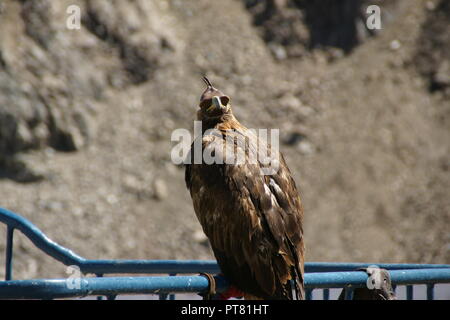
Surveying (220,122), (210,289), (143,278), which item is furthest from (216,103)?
(143,278)

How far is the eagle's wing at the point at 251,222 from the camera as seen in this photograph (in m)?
4.53

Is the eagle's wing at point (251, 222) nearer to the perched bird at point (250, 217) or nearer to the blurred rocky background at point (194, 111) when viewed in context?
the perched bird at point (250, 217)

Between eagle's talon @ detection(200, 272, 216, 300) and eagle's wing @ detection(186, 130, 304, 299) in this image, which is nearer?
eagle's talon @ detection(200, 272, 216, 300)

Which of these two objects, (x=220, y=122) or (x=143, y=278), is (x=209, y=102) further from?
(x=143, y=278)

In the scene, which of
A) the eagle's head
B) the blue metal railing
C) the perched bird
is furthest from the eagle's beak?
the blue metal railing

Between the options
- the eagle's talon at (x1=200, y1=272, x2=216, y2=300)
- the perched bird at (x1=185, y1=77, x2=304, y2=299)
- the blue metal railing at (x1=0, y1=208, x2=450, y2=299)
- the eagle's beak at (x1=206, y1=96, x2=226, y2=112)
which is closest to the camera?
the blue metal railing at (x1=0, y1=208, x2=450, y2=299)

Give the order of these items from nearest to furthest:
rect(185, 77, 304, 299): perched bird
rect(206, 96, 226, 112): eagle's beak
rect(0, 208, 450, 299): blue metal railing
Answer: rect(0, 208, 450, 299): blue metal railing < rect(185, 77, 304, 299): perched bird < rect(206, 96, 226, 112): eagle's beak

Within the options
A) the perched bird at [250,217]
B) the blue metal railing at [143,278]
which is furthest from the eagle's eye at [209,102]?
the blue metal railing at [143,278]

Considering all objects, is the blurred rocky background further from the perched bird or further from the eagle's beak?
the perched bird

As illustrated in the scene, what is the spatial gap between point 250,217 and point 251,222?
0.03 metres

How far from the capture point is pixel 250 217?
4.63 meters

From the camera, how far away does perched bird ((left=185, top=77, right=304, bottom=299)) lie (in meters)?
4.52

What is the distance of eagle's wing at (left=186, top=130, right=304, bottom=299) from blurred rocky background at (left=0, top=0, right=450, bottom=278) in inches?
391

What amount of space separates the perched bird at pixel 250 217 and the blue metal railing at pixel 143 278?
7.5 inches
